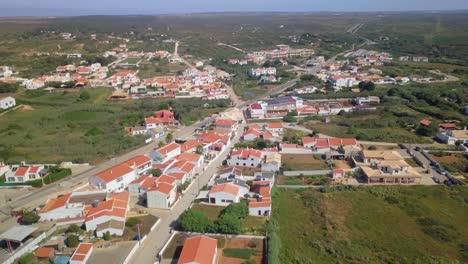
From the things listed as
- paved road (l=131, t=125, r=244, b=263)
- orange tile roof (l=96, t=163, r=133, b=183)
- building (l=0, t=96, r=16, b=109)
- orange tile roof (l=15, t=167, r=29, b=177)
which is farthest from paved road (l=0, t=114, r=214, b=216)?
building (l=0, t=96, r=16, b=109)

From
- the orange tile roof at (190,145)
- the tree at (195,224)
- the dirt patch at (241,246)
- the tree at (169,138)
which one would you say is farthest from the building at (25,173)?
the dirt patch at (241,246)

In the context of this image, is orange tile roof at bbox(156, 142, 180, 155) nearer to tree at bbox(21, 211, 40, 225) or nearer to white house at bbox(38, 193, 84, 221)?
white house at bbox(38, 193, 84, 221)

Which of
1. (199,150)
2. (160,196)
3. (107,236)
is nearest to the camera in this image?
(107,236)

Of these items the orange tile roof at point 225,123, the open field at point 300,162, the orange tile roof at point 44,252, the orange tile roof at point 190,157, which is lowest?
the orange tile roof at point 44,252

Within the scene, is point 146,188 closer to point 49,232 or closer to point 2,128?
point 49,232

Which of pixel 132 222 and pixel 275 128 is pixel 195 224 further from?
pixel 275 128

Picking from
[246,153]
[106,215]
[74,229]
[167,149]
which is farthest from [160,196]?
[246,153]

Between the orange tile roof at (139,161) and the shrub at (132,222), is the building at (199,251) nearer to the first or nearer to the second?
the shrub at (132,222)

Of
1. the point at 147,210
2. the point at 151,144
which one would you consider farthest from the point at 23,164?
the point at 147,210
